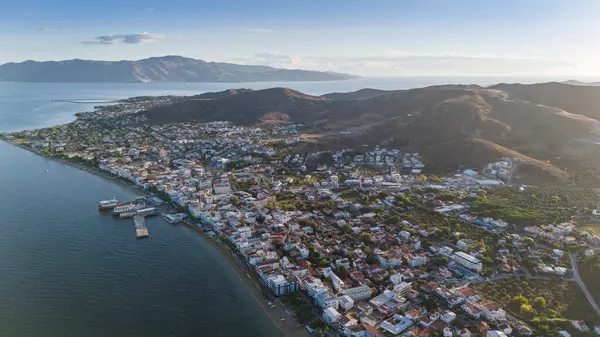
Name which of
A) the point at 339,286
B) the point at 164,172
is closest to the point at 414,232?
the point at 339,286

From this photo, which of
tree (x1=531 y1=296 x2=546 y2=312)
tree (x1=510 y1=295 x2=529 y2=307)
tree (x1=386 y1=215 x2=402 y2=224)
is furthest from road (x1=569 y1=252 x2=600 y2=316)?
tree (x1=386 y1=215 x2=402 y2=224)

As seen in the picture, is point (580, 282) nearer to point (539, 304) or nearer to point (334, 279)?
point (539, 304)

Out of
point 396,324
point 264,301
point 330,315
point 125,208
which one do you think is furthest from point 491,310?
point 125,208

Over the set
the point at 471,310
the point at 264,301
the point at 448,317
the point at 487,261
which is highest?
the point at 487,261

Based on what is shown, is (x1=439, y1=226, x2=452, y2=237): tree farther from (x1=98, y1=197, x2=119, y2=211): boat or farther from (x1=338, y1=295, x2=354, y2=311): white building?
(x1=98, y1=197, x2=119, y2=211): boat

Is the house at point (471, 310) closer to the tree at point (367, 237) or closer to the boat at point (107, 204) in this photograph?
the tree at point (367, 237)

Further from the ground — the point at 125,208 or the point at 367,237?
the point at 125,208

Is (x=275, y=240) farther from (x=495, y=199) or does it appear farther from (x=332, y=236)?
(x=495, y=199)
